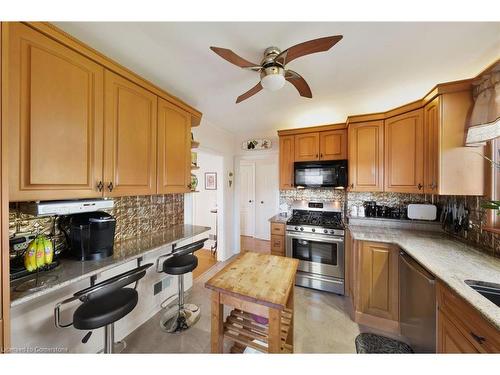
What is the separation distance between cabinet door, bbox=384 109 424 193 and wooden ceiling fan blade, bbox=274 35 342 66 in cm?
163

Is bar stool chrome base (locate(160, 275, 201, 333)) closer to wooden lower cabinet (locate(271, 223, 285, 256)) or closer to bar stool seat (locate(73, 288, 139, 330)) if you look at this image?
bar stool seat (locate(73, 288, 139, 330))

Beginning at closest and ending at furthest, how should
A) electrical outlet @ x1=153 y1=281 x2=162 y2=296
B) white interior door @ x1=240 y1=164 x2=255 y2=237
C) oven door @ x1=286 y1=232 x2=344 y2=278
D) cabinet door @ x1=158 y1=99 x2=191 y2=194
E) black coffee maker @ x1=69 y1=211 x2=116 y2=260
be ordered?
black coffee maker @ x1=69 y1=211 x2=116 y2=260
cabinet door @ x1=158 y1=99 x2=191 y2=194
electrical outlet @ x1=153 y1=281 x2=162 y2=296
oven door @ x1=286 y1=232 x2=344 y2=278
white interior door @ x1=240 y1=164 x2=255 y2=237

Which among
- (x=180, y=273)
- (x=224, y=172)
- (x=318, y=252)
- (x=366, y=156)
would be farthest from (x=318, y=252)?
(x=224, y=172)

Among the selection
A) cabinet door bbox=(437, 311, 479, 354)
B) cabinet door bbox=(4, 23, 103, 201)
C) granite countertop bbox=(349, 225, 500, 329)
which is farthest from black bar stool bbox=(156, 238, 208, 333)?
cabinet door bbox=(437, 311, 479, 354)

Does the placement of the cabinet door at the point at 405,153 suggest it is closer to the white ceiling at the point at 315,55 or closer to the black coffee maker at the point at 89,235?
the white ceiling at the point at 315,55

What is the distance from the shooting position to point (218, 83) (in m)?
1.79

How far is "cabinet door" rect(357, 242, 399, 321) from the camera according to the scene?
1782mm

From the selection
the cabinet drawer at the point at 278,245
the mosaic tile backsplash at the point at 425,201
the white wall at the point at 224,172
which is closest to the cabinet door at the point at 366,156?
the mosaic tile backsplash at the point at 425,201

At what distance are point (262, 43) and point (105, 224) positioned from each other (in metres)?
1.75

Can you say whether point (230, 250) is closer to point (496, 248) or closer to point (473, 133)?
point (496, 248)

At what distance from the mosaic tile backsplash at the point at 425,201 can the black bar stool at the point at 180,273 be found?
2022 millimetres

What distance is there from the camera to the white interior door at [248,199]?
15.8 feet

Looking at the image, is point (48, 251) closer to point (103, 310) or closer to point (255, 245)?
point (103, 310)
